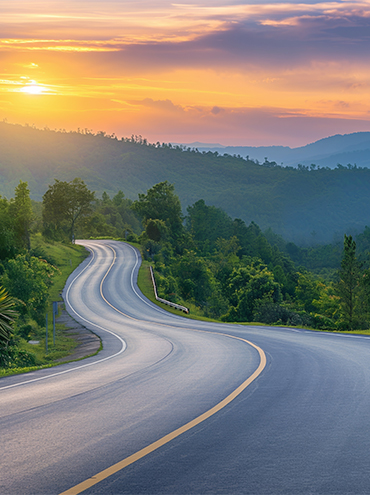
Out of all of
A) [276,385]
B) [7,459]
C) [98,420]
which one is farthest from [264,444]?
[276,385]

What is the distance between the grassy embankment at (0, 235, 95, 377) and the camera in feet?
68.2

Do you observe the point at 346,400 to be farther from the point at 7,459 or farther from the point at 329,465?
the point at 7,459

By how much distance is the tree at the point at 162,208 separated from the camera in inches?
4161

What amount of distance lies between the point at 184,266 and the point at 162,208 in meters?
31.5

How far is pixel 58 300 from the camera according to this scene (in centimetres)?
4903

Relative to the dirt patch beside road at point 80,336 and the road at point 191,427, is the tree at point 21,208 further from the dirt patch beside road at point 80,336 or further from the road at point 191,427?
the road at point 191,427

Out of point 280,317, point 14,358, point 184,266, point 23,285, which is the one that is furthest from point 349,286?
point 14,358

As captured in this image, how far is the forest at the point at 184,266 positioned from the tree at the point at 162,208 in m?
0.22

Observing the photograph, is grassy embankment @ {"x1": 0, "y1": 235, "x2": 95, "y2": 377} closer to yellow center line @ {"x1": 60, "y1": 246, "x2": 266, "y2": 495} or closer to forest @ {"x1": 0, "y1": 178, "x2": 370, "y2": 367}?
forest @ {"x1": 0, "y1": 178, "x2": 370, "y2": 367}

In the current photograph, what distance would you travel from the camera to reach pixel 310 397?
28.0 ft

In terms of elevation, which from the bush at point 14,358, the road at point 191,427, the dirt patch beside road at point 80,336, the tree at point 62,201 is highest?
the tree at point 62,201

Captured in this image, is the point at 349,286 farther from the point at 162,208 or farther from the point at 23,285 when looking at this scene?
the point at 162,208

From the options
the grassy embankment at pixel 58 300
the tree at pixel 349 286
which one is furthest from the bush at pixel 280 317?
the grassy embankment at pixel 58 300

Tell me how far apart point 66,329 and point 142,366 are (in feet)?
70.6
